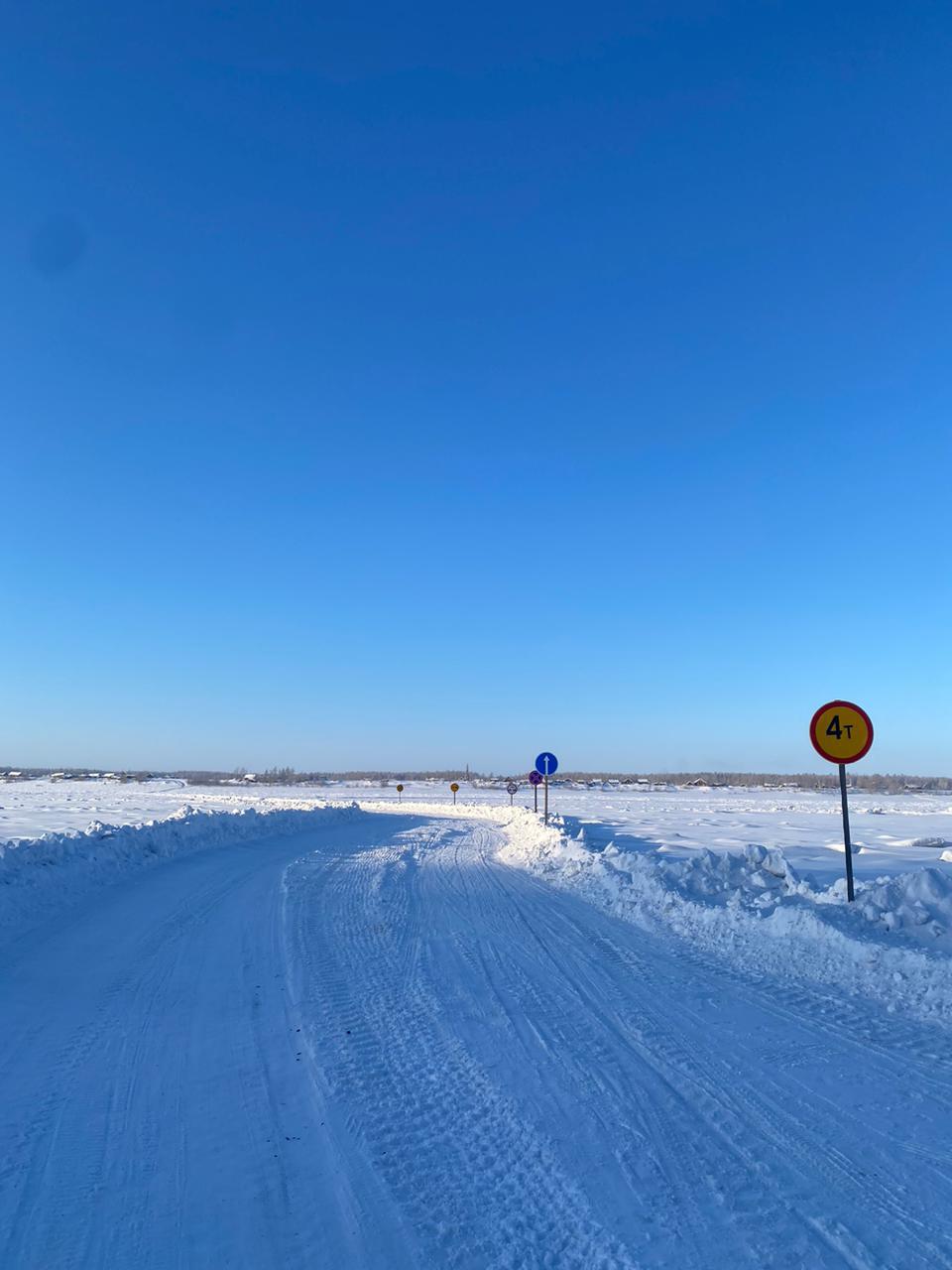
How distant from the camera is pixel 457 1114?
15.6 ft

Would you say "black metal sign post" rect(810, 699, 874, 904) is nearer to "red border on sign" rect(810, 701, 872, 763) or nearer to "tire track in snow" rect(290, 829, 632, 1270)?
"red border on sign" rect(810, 701, 872, 763)

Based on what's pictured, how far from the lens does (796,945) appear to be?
8.89 meters

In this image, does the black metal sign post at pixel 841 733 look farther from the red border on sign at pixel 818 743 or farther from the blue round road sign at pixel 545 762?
the blue round road sign at pixel 545 762

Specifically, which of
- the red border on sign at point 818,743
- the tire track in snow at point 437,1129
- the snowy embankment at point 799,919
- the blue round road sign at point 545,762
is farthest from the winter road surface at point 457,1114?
the blue round road sign at point 545,762

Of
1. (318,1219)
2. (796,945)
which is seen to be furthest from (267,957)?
(796,945)

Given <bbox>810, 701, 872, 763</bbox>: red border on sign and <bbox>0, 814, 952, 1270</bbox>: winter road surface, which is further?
<bbox>810, 701, 872, 763</bbox>: red border on sign

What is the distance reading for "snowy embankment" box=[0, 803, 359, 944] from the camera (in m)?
12.4

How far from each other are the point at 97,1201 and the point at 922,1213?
4.04 meters

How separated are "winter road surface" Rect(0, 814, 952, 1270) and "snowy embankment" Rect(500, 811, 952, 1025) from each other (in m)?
0.64

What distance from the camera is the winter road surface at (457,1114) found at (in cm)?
357

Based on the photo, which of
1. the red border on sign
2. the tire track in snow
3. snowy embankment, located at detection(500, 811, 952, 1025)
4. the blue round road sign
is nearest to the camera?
the tire track in snow

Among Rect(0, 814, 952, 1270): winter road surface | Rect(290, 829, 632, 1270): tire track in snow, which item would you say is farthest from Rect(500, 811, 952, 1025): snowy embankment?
Rect(290, 829, 632, 1270): tire track in snow

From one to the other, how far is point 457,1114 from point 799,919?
6113mm

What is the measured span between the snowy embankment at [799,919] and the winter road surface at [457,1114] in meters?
0.64
